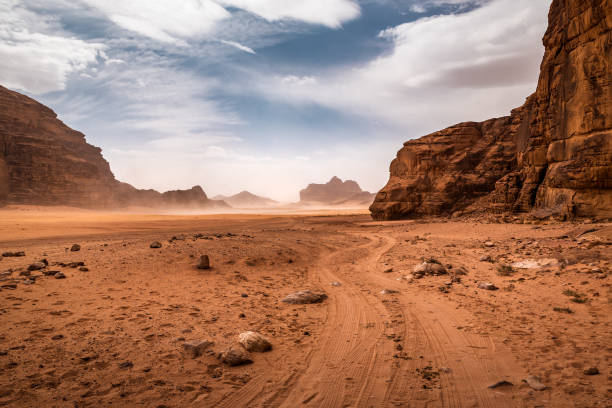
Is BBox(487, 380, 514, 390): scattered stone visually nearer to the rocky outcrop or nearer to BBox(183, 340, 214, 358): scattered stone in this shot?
BBox(183, 340, 214, 358): scattered stone

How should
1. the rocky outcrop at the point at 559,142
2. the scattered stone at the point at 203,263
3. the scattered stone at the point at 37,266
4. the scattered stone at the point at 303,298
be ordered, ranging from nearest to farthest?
1. the scattered stone at the point at 303,298
2. the scattered stone at the point at 37,266
3. the scattered stone at the point at 203,263
4. the rocky outcrop at the point at 559,142

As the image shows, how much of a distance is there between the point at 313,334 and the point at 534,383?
293 cm

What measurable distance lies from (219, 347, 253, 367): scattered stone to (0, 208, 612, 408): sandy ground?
9cm

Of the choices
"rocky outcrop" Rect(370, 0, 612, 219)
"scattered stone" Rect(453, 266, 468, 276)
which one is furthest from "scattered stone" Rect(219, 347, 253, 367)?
"rocky outcrop" Rect(370, 0, 612, 219)

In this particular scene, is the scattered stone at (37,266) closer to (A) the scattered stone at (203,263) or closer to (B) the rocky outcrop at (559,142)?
(A) the scattered stone at (203,263)

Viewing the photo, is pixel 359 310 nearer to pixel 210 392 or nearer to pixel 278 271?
pixel 210 392

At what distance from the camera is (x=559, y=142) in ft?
58.4

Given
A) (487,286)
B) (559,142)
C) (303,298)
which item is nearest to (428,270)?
(487,286)

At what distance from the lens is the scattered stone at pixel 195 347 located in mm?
4180

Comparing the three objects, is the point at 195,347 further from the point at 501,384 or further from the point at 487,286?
the point at 487,286

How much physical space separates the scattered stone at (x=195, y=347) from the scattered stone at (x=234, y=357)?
0.35m

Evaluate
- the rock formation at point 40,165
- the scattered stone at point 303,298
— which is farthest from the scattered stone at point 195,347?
the rock formation at point 40,165

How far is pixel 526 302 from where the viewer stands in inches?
233

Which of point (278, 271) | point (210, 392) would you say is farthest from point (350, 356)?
point (278, 271)
